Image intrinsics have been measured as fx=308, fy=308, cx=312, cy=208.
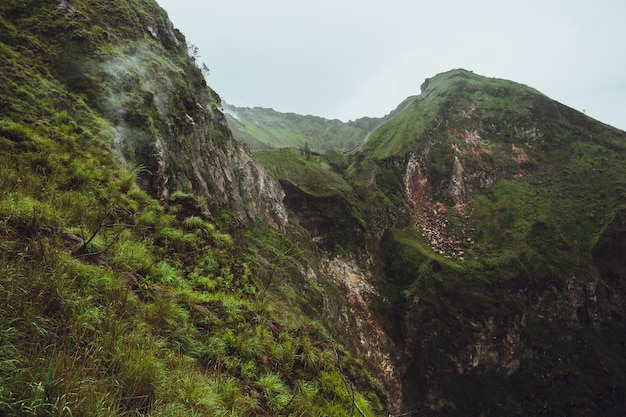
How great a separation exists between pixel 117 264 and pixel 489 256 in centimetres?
3337

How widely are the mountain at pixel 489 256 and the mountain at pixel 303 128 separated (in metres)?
57.3

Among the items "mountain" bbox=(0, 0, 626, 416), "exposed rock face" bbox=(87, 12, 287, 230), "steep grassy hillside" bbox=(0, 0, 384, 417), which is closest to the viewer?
"steep grassy hillside" bbox=(0, 0, 384, 417)

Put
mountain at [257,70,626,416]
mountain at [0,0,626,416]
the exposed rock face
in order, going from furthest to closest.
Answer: mountain at [257,70,626,416] → the exposed rock face → mountain at [0,0,626,416]

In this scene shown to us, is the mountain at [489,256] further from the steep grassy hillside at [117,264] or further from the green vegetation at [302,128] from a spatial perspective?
the green vegetation at [302,128]

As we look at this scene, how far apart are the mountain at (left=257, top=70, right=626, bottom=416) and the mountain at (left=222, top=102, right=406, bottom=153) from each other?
5734 centimetres

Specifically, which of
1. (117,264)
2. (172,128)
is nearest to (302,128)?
(172,128)

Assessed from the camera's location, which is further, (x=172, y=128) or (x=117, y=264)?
(x=172, y=128)

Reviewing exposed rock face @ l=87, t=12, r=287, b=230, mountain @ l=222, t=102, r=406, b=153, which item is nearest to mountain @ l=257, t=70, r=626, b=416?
exposed rock face @ l=87, t=12, r=287, b=230

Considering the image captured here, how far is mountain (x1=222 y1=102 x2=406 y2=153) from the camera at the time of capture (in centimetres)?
10189

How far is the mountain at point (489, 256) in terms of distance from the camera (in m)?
24.9

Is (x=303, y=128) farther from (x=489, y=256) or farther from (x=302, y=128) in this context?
(x=489, y=256)

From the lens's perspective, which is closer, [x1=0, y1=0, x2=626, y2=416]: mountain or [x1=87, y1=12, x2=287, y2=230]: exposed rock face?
[x1=0, y1=0, x2=626, y2=416]: mountain

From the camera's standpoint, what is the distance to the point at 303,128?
423 feet

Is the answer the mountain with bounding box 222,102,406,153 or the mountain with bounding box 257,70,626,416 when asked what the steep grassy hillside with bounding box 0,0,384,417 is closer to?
the mountain with bounding box 257,70,626,416
